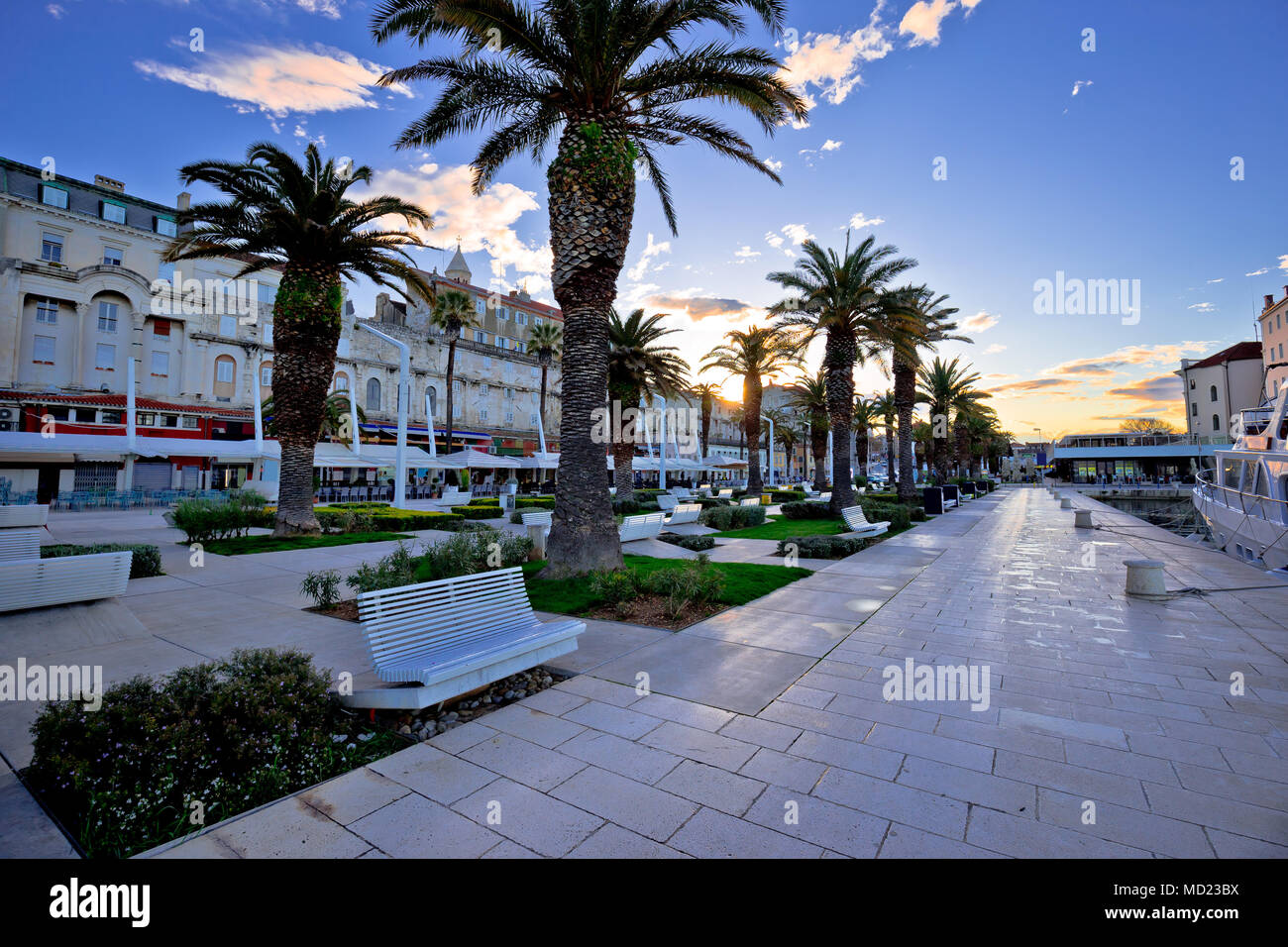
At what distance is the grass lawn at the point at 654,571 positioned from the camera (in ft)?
26.7

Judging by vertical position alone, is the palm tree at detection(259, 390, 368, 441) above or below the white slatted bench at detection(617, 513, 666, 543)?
above

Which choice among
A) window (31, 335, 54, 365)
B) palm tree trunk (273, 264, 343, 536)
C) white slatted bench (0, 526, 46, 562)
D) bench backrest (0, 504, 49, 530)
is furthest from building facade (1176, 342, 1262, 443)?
window (31, 335, 54, 365)

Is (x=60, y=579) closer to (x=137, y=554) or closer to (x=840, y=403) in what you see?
(x=137, y=554)

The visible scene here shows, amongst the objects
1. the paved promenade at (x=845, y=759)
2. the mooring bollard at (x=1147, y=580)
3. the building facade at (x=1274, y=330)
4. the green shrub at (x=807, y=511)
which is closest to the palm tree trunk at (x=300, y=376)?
the paved promenade at (x=845, y=759)

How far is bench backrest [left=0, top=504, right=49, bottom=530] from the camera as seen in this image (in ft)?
42.4

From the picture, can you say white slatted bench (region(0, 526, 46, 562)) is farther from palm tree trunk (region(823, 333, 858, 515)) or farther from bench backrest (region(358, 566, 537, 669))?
palm tree trunk (region(823, 333, 858, 515))

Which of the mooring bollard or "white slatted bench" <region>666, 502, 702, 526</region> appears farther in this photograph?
"white slatted bench" <region>666, 502, 702, 526</region>

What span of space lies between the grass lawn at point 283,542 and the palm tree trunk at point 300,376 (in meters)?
0.71

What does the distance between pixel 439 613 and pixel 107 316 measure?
45368 mm

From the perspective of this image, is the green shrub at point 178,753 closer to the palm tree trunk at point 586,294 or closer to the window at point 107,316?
the palm tree trunk at point 586,294

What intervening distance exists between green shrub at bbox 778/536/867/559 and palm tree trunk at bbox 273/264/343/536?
12.5 m

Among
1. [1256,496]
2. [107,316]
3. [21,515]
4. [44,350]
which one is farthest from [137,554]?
[107,316]

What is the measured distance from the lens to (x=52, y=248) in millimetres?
33719

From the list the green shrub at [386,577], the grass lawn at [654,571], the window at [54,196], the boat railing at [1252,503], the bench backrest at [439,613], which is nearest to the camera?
the bench backrest at [439,613]
